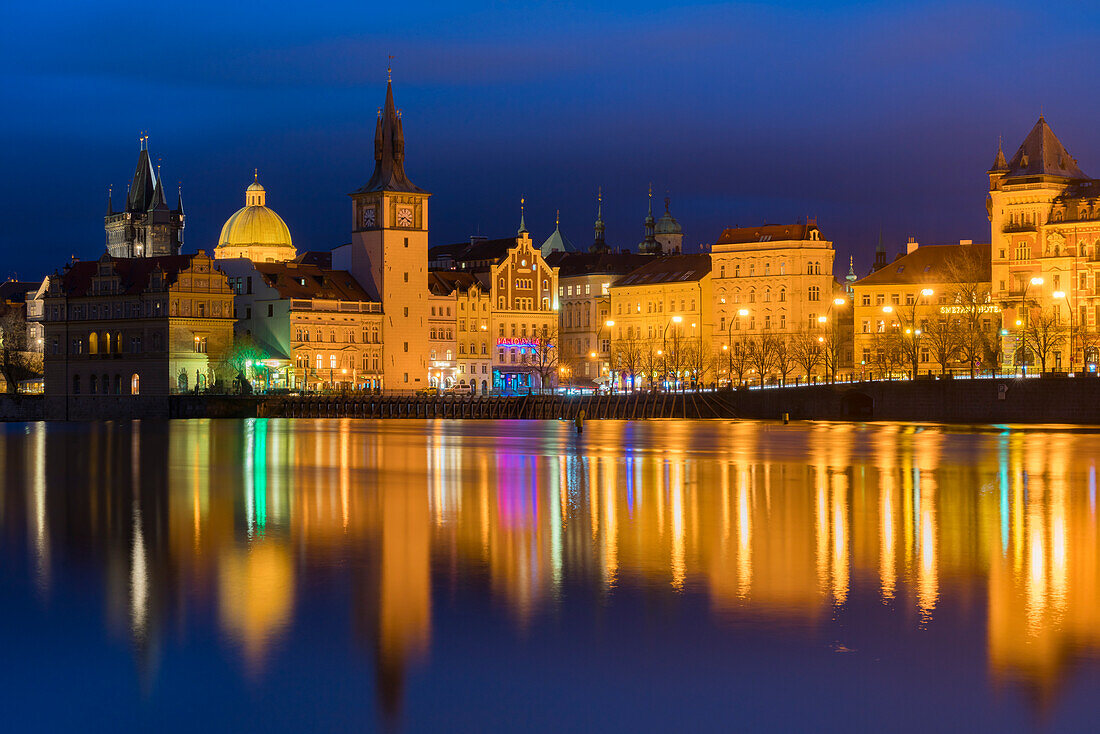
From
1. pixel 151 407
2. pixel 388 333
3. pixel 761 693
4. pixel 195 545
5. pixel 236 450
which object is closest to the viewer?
pixel 761 693

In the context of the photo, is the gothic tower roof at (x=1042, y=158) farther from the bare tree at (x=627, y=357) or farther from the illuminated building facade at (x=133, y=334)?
the illuminated building facade at (x=133, y=334)

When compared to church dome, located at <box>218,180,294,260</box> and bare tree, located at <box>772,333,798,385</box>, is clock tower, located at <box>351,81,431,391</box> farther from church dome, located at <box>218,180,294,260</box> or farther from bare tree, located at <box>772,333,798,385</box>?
bare tree, located at <box>772,333,798,385</box>

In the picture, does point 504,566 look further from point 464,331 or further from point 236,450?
point 464,331

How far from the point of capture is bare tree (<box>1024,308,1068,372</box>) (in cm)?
10990

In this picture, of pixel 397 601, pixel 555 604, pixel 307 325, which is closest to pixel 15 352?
pixel 307 325

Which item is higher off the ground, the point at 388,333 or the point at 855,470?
the point at 388,333

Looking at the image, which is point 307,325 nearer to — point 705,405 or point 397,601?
point 705,405

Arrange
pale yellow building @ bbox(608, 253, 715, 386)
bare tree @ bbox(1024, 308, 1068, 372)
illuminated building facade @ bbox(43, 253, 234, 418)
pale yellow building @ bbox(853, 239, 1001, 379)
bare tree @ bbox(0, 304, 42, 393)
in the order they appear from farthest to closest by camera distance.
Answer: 1. bare tree @ bbox(0, 304, 42, 393)
2. pale yellow building @ bbox(608, 253, 715, 386)
3. illuminated building facade @ bbox(43, 253, 234, 418)
4. pale yellow building @ bbox(853, 239, 1001, 379)
5. bare tree @ bbox(1024, 308, 1068, 372)

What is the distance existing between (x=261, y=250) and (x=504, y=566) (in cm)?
14053

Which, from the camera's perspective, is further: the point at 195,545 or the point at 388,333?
the point at 388,333

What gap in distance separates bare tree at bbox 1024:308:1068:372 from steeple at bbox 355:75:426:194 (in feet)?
193

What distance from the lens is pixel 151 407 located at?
131 meters

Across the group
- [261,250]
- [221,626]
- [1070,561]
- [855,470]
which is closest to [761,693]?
[221,626]

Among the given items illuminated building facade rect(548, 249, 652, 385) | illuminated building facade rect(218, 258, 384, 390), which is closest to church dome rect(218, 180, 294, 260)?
illuminated building facade rect(218, 258, 384, 390)
